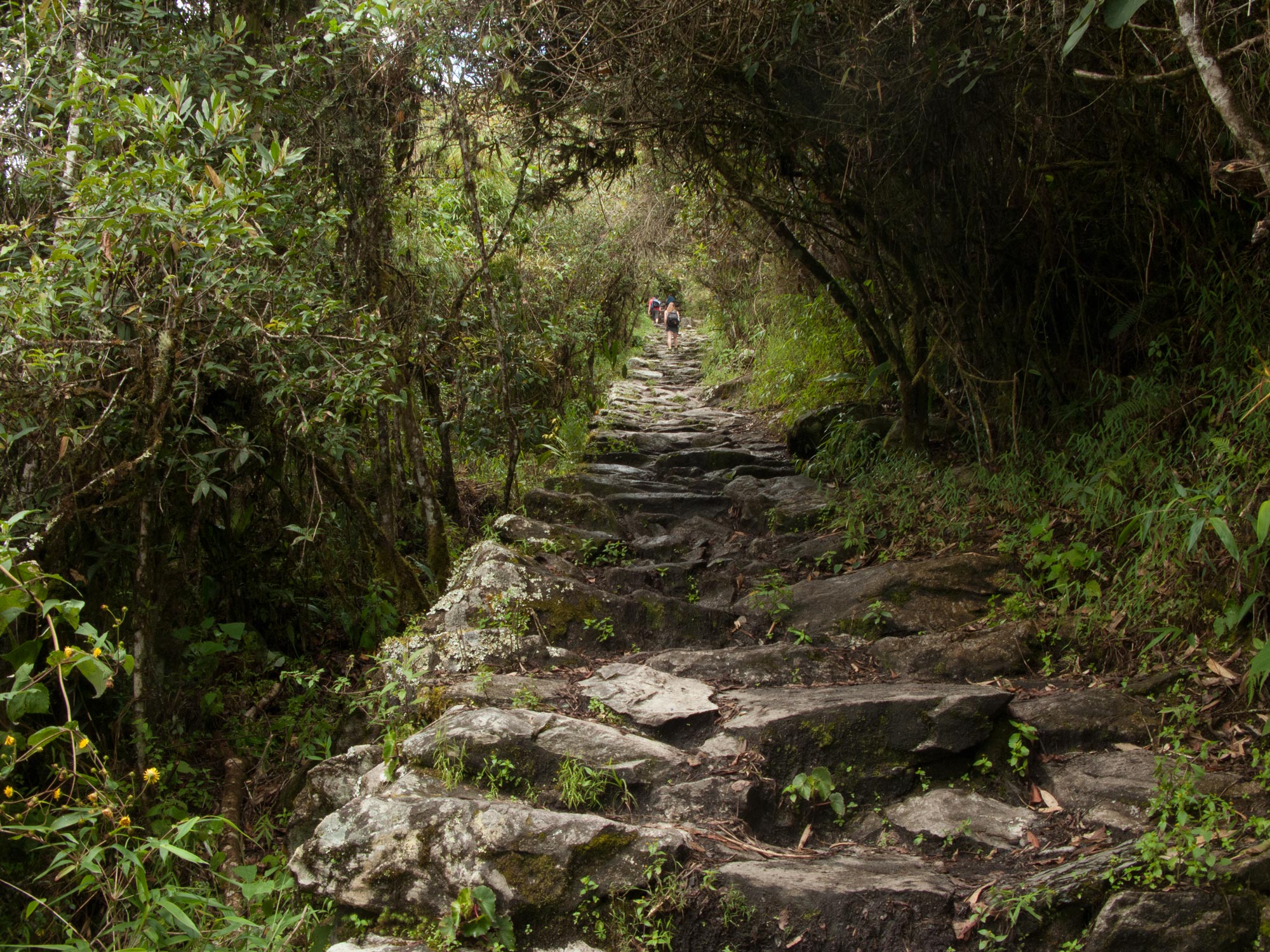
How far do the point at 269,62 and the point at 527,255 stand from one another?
190 inches

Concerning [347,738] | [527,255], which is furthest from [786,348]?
[347,738]

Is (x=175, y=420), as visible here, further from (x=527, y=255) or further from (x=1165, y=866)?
(x=527, y=255)

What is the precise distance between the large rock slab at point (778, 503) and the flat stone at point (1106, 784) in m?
2.89

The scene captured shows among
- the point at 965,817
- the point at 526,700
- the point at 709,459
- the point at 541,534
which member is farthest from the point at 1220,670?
the point at 709,459

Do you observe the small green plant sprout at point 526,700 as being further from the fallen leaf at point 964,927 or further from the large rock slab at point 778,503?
the large rock slab at point 778,503

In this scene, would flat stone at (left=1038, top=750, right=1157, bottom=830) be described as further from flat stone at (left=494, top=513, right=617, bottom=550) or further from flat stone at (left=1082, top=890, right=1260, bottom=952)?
flat stone at (left=494, top=513, right=617, bottom=550)

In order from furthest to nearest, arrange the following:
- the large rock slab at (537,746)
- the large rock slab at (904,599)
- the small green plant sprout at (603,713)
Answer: the large rock slab at (904,599)
the small green plant sprout at (603,713)
the large rock slab at (537,746)

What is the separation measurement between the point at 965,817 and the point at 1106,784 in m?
0.49

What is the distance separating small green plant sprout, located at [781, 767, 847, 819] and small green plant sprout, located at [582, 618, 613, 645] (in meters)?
1.54

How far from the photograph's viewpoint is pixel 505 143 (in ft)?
20.2

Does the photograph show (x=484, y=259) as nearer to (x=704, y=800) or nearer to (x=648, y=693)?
(x=648, y=693)

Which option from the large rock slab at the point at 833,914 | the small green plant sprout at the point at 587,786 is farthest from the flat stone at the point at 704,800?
the large rock slab at the point at 833,914

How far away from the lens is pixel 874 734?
3.32 metres

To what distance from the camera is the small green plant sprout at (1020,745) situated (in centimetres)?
318
